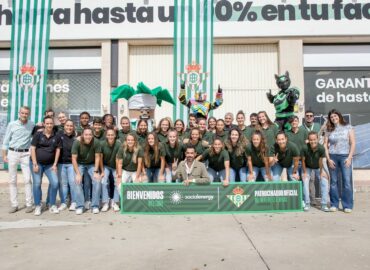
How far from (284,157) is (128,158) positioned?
287 centimetres

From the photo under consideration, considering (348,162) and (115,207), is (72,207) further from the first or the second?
(348,162)

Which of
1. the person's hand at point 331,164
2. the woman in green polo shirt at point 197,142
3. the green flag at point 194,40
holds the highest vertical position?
the green flag at point 194,40

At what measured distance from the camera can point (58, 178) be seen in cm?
595

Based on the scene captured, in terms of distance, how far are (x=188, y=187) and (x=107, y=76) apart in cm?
567

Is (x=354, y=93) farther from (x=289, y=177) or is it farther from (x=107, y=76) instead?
(x=107, y=76)

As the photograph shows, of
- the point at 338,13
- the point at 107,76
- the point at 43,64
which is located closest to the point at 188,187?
the point at 107,76

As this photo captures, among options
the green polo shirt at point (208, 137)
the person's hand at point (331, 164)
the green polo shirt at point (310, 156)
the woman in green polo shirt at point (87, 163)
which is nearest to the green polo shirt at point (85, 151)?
the woman in green polo shirt at point (87, 163)

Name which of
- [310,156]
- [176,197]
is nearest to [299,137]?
[310,156]

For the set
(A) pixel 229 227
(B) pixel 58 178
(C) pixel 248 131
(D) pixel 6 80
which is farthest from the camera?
(D) pixel 6 80

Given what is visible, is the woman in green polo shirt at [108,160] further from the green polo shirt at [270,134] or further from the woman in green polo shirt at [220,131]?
the green polo shirt at [270,134]

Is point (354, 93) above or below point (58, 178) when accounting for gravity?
above

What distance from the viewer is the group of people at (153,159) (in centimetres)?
570

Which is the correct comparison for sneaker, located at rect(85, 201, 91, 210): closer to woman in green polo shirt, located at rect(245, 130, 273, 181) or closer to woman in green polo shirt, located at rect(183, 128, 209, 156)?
woman in green polo shirt, located at rect(183, 128, 209, 156)

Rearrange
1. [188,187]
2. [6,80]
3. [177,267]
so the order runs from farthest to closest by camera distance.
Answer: [6,80], [188,187], [177,267]
